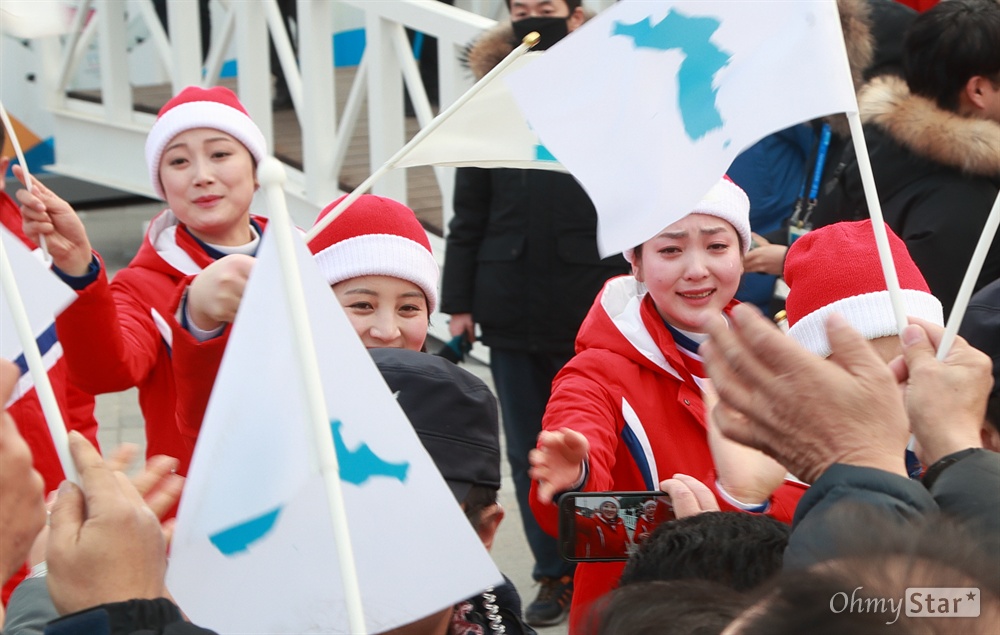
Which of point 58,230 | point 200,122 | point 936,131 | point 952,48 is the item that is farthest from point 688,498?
point 952,48

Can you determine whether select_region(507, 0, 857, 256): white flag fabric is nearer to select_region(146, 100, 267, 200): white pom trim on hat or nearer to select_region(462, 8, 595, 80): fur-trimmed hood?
select_region(146, 100, 267, 200): white pom trim on hat

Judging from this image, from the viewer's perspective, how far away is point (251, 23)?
730cm

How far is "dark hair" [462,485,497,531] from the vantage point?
1.92 m

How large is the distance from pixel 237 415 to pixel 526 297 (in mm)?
2825

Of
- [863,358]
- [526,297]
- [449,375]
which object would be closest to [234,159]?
[526,297]

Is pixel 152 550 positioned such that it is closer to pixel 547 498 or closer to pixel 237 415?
pixel 237 415

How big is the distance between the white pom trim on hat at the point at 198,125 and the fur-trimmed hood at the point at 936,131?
1.74 meters

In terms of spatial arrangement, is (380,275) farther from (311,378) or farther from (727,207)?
(311,378)

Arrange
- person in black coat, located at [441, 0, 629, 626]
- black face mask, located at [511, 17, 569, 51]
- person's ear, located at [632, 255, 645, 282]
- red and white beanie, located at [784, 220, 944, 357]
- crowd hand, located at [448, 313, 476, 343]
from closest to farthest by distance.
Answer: red and white beanie, located at [784, 220, 944, 357]
person's ear, located at [632, 255, 645, 282]
black face mask, located at [511, 17, 569, 51]
person in black coat, located at [441, 0, 629, 626]
crowd hand, located at [448, 313, 476, 343]

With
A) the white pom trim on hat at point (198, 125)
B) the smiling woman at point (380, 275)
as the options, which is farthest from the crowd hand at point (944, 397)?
the white pom trim on hat at point (198, 125)

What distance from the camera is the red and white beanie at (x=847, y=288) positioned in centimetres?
256

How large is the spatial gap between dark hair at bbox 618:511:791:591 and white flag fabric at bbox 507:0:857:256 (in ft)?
1.70

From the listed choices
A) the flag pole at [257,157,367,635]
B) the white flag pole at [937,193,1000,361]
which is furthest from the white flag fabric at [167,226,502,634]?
the white flag pole at [937,193,1000,361]

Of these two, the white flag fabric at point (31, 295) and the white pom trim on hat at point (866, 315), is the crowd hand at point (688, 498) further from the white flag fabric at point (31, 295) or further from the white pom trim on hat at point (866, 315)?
the white flag fabric at point (31, 295)
